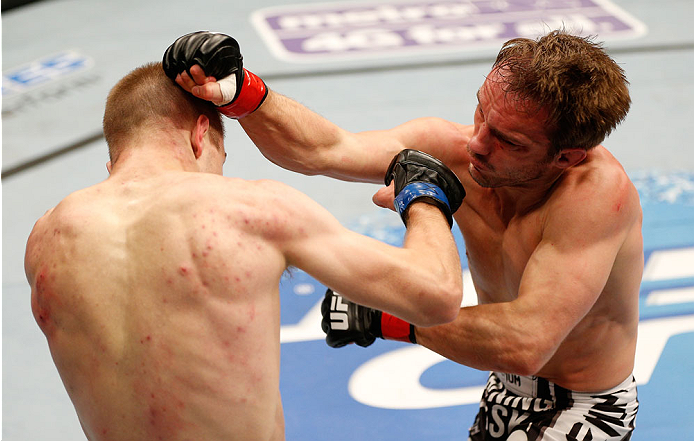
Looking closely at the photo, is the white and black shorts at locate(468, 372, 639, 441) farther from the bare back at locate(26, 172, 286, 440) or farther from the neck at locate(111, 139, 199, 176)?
the neck at locate(111, 139, 199, 176)

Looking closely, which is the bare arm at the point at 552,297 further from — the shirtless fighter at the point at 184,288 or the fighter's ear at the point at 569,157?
the shirtless fighter at the point at 184,288

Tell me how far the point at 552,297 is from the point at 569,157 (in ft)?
1.22

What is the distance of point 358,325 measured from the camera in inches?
87.7

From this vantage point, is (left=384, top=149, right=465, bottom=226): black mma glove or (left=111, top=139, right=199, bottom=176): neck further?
(left=384, top=149, right=465, bottom=226): black mma glove

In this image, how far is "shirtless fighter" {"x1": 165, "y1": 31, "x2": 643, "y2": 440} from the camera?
1957 mm

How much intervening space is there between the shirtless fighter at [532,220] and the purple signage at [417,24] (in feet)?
13.8

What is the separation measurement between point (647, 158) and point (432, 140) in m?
3.01

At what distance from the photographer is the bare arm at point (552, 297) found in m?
1.96

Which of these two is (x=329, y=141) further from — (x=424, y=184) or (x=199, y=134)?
(x=199, y=134)

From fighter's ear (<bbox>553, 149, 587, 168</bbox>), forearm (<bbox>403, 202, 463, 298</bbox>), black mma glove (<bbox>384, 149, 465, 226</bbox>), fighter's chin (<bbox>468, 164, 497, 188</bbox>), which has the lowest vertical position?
forearm (<bbox>403, 202, 463, 298</bbox>)

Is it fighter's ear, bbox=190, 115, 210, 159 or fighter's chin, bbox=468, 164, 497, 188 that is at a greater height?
fighter's chin, bbox=468, 164, 497, 188

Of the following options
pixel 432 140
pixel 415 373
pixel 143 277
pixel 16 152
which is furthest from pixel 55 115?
pixel 143 277

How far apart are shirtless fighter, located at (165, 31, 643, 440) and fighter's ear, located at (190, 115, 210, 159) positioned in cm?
8

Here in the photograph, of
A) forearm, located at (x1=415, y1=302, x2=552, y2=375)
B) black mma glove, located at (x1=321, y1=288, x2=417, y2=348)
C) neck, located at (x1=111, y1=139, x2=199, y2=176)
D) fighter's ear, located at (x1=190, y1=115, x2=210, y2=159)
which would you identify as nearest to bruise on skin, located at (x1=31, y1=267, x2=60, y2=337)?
neck, located at (x1=111, y1=139, x2=199, y2=176)
